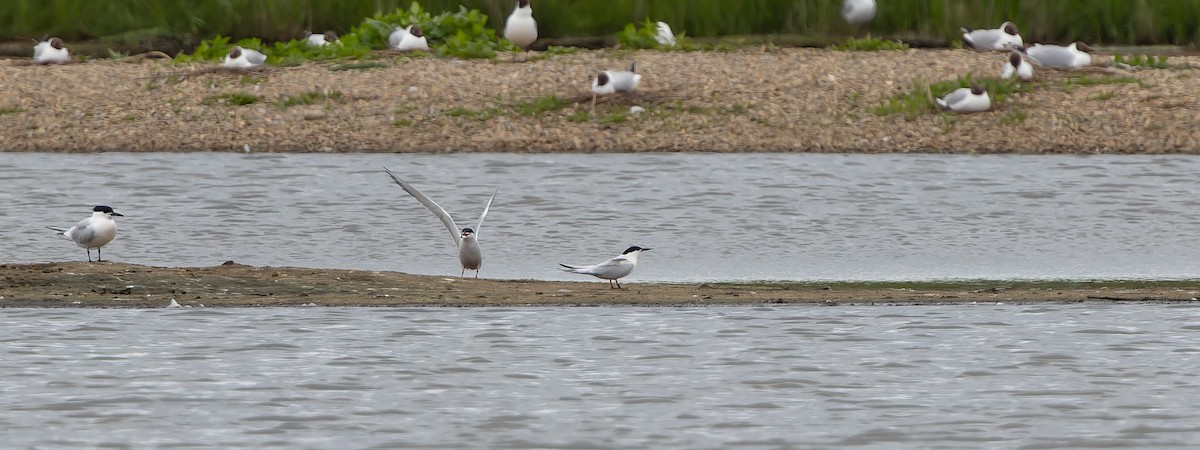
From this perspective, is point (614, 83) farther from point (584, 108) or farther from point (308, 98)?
point (308, 98)

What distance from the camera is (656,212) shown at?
16.1 m

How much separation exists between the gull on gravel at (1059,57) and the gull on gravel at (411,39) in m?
6.04

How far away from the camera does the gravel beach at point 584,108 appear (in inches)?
766

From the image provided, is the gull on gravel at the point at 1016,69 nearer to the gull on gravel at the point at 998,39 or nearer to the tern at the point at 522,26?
the gull on gravel at the point at 998,39

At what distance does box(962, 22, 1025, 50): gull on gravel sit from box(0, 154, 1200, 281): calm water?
10.1 feet

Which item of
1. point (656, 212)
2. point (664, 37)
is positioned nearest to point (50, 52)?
point (664, 37)

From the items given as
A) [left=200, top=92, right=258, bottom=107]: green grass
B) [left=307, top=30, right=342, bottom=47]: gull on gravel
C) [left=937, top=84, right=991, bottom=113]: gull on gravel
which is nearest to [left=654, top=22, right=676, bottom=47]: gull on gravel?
[left=307, top=30, right=342, bottom=47]: gull on gravel

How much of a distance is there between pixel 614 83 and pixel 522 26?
163 centimetres

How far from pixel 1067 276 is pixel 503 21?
1068 cm

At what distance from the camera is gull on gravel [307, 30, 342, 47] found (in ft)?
72.7

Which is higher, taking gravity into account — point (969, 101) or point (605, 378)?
point (969, 101)

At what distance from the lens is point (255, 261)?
45.6ft

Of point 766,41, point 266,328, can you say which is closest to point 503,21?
point 766,41

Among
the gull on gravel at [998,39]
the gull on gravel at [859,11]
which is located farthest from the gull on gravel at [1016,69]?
the gull on gravel at [859,11]
